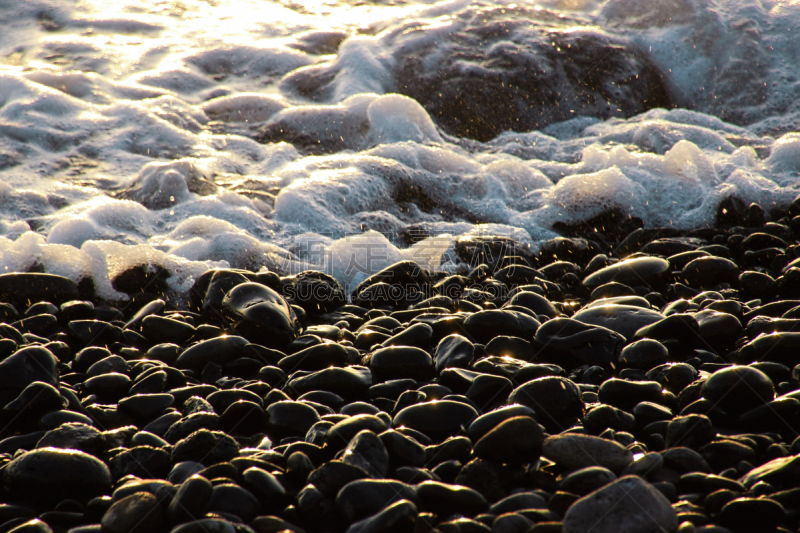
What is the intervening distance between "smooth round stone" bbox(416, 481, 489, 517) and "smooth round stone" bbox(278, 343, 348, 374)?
1.09 metres

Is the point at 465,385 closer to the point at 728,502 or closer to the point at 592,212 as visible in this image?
the point at 728,502

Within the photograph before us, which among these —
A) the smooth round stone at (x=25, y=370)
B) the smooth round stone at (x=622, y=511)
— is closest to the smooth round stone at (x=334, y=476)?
the smooth round stone at (x=622, y=511)

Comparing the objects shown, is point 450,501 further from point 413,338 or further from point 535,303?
point 535,303

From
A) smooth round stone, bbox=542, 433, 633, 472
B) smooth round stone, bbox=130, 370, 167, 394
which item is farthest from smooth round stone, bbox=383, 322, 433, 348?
smooth round stone, bbox=542, 433, 633, 472

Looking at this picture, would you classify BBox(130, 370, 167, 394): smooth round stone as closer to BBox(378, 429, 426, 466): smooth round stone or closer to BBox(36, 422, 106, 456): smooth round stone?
BBox(36, 422, 106, 456): smooth round stone

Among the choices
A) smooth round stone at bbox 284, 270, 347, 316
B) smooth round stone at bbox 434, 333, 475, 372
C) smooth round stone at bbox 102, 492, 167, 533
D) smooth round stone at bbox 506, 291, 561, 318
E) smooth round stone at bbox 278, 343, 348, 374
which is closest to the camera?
smooth round stone at bbox 102, 492, 167, 533

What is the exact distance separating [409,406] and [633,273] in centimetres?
207

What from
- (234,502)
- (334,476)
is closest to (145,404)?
(234,502)

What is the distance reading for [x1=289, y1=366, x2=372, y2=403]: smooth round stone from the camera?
2301 mm

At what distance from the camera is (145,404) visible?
7.04 feet

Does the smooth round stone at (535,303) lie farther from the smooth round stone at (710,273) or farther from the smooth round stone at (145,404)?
the smooth round stone at (145,404)

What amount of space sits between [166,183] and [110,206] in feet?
1.93

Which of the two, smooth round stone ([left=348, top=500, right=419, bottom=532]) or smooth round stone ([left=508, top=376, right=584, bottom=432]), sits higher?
smooth round stone ([left=348, top=500, right=419, bottom=532])

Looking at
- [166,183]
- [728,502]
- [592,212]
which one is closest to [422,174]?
[592,212]
